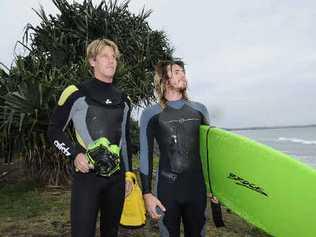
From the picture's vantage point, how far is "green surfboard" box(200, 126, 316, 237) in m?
3.01

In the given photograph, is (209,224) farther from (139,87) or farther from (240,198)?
(139,87)

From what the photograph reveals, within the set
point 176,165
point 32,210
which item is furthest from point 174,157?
point 32,210

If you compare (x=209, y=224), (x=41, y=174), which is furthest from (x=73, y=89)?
(x=41, y=174)

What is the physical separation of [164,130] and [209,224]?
2837 mm

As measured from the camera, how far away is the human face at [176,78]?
317 centimetres

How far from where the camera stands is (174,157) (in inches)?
125

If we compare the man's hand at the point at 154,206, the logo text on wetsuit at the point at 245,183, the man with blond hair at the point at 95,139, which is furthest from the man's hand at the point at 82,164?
the logo text on wetsuit at the point at 245,183

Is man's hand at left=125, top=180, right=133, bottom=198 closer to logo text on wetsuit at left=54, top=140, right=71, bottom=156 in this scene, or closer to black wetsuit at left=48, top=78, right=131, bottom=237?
black wetsuit at left=48, top=78, right=131, bottom=237

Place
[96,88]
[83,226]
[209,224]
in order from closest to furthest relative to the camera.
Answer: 1. [83,226]
2. [96,88]
3. [209,224]

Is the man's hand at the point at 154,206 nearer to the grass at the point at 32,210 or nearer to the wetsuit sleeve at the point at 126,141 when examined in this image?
the wetsuit sleeve at the point at 126,141

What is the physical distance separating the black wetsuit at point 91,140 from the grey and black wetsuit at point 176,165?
20 centimetres

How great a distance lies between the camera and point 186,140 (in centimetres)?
319

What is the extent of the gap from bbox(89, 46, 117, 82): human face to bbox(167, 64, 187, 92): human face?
406 millimetres

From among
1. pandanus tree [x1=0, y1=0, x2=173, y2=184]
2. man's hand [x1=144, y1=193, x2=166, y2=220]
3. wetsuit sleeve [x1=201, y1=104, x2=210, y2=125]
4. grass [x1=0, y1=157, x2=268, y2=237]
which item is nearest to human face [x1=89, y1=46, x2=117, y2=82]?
wetsuit sleeve [x1=201, y1=104, x2=210, y2=125]
